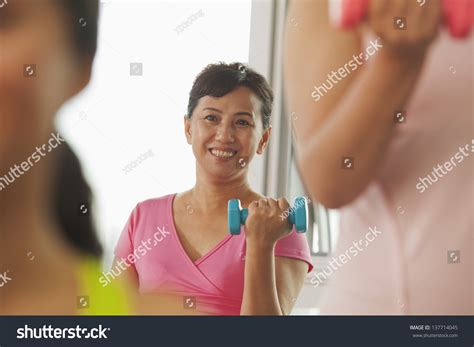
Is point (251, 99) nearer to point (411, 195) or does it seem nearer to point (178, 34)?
point (178, 34)

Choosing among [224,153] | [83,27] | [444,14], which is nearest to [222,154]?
[224,153]

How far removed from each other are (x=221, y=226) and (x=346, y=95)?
0.38 metres

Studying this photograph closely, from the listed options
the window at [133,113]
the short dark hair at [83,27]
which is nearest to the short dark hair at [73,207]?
the window at [133,113]

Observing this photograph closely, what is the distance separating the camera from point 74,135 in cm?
156

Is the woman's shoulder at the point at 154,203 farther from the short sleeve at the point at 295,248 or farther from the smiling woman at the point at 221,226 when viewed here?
the short sleeve at the point at 295,248

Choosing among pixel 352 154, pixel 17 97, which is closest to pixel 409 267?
pixel 352 154

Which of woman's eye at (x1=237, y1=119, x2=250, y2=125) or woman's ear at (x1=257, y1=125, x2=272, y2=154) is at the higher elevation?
woman's eye at (x1=237, y1=119, x2=250, y2=125)

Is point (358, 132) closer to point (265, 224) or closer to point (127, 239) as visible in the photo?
point (265, 224)

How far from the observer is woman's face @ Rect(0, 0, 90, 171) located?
5.00 feet

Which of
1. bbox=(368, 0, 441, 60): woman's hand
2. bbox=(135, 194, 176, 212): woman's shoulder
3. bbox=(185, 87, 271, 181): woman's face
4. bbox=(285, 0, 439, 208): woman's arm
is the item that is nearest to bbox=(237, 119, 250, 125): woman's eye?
bbox=(185, 87, 271, 181): woman's face

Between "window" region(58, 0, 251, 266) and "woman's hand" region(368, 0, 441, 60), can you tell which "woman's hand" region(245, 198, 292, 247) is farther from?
"woman's hand" region(368, 0, 441, 60)

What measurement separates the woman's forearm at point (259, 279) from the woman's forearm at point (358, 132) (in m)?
0.18

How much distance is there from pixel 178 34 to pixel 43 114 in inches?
12.9

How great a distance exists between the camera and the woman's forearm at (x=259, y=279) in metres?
1.50
